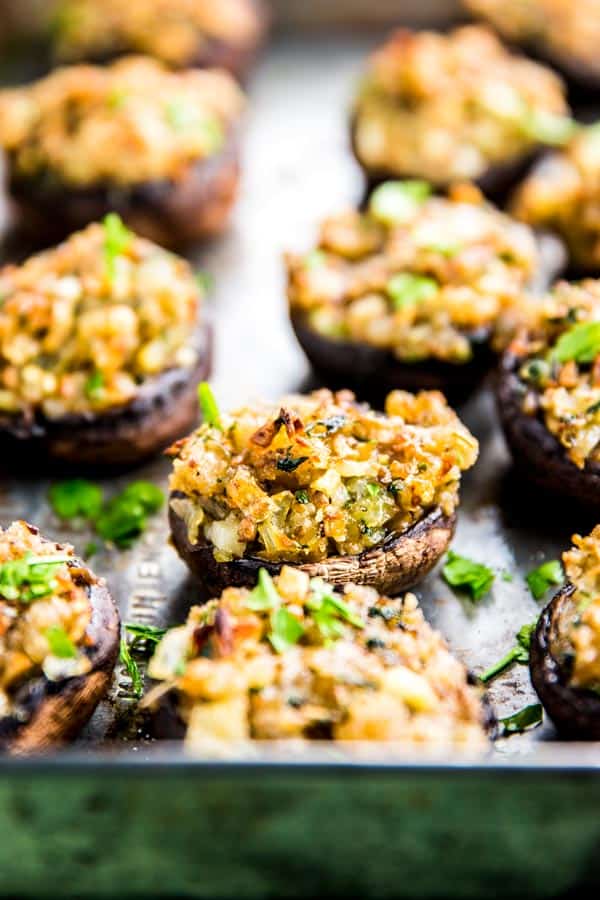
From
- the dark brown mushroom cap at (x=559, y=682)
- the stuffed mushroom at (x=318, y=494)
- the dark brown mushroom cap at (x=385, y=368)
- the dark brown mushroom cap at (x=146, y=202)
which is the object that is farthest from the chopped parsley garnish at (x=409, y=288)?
the dark brown mushroom cap at (x=559, y=682)

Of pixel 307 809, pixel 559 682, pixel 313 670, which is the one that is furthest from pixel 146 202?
pixel 307 809

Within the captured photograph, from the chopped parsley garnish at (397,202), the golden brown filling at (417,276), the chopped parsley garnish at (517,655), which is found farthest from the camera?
the chopped parsley garnish at (397,202)

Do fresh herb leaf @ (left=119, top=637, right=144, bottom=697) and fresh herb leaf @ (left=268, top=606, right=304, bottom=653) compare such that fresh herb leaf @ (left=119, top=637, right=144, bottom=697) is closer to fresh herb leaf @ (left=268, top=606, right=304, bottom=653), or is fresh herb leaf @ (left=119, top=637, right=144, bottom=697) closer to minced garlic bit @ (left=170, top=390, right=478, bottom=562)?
minced garlic bit @ (left=170, top=390, right=478, bottom=562)

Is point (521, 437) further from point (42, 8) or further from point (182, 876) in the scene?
point (42, 8)

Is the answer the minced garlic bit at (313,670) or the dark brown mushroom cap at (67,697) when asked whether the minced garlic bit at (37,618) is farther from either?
the minced garlic bit at (313,670)

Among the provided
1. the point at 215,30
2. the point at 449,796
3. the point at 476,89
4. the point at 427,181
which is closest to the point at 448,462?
the point at 449,796
